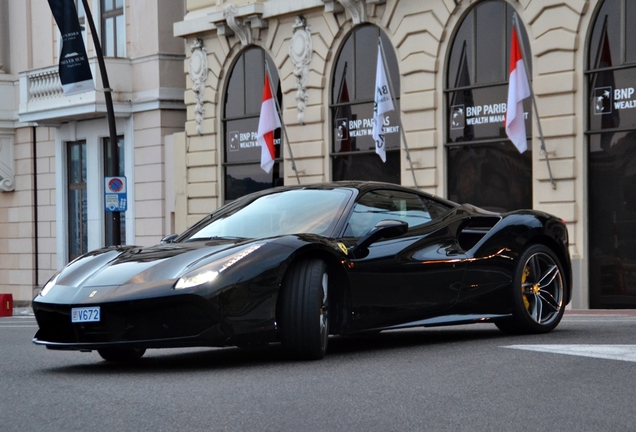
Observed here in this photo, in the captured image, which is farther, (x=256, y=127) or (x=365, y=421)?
(x=256, y=127)

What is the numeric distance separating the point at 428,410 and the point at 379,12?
725 inches

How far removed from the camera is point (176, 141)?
95.8ft

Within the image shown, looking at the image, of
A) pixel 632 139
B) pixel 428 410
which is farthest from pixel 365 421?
pixel 632 139

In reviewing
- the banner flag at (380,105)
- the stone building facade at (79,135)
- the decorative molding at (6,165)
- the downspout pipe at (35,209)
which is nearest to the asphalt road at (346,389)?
the banner flag at (380,105)

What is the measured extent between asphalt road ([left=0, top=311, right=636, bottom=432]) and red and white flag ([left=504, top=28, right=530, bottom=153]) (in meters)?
10.7

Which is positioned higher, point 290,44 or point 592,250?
point 290,44

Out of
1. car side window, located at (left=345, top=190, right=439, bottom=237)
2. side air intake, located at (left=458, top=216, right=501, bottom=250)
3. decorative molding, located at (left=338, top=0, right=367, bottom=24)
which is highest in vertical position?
decorative molding, located at (left=338, top=0, right=367, bottom=24)

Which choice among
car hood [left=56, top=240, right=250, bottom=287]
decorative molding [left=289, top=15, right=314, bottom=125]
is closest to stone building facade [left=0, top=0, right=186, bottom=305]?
decorative molding [left=289, top=15, right=314, bottom=125]

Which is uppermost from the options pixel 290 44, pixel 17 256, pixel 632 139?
pixel 290 44

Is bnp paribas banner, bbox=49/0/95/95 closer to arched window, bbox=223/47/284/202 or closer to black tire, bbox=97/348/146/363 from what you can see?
arched window, bbox=223/47/284/202

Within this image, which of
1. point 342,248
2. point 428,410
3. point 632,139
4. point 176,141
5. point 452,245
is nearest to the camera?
point 428,410

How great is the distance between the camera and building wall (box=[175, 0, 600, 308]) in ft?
63.2

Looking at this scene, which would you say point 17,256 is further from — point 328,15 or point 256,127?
point 328,15

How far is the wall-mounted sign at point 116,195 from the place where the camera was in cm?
2469
